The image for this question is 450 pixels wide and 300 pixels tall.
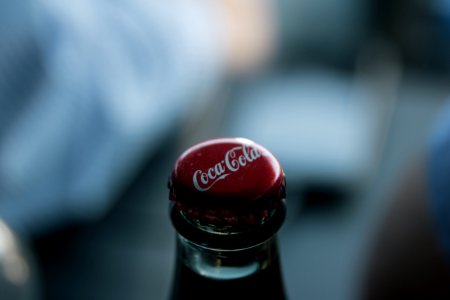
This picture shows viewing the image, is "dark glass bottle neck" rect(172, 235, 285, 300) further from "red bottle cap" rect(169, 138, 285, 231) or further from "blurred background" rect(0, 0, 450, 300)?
"blurred background" rect(0, 0, 450, 300)

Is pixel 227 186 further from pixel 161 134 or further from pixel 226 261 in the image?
pixel 161 134

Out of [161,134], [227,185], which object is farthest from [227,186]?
[161,134]

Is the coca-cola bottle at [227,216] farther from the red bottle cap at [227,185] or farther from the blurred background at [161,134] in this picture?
the blurred background at [161,134]

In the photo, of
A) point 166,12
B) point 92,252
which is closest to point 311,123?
point 166,12

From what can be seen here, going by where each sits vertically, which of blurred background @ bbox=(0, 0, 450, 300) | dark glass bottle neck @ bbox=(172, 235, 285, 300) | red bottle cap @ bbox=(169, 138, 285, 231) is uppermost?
red bottle cap @ bbox=(169, 138, 285, 231)

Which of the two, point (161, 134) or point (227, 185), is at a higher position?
point (227, 185)

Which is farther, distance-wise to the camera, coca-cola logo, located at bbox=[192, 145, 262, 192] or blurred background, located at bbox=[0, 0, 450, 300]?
blurred background, located at bbox=[0, 0, 450, 300]

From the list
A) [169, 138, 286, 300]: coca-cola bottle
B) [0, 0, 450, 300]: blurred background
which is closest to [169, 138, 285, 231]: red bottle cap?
[169, 138, 286, 300]: coca-cola bottle
